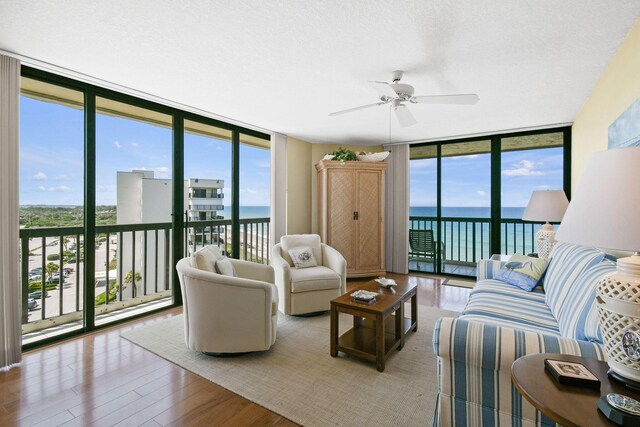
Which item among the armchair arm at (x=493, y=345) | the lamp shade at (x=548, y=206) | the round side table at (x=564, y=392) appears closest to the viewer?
the round side table at (x=564, y=392)

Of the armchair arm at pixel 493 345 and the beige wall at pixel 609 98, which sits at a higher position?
the beige wall at pixel 609 98

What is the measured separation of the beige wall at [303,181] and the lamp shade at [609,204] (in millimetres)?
4348

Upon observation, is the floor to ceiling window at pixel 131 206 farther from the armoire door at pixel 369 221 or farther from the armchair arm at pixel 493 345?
the armchair arm at pixel 493 345

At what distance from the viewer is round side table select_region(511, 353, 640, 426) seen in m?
0.85

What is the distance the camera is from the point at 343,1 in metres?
1.73

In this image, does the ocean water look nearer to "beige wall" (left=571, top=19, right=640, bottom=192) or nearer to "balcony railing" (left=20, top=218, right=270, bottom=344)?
"balcony railing" (left=20, top=218, right=270, bottom=344)

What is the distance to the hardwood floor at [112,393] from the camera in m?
1.76

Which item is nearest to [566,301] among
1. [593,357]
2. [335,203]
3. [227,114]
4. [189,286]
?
[593,357]

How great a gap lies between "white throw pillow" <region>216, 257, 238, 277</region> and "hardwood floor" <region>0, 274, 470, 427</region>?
78 centimetres

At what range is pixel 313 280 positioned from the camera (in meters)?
3.30

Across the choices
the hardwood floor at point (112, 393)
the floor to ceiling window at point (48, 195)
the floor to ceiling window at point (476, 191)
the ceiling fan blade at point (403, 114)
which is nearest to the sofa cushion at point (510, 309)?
the hardwood floor at point (112, 393)

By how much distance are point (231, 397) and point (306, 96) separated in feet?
8.98

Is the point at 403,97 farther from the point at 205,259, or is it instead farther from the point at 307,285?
the point at 205,259

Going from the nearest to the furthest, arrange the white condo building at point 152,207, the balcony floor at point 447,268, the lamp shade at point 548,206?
the lamp shade at point 548,206 → the white condo building at point 152,207 → the balcony floor at point 447,268
